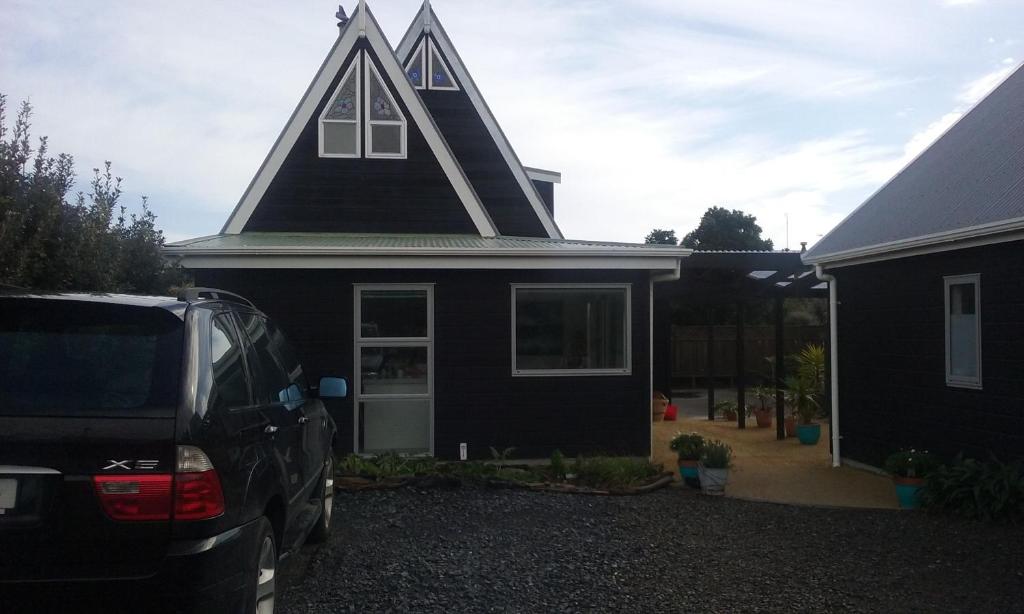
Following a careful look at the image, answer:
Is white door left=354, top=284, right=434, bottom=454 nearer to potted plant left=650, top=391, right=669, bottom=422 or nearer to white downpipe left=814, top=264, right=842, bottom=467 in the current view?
white downpipe left=814, top=264, right=842, bottom=467

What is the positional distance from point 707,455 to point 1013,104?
5917 millimetres

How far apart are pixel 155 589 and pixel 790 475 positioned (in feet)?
29.4

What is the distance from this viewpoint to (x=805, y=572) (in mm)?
6387

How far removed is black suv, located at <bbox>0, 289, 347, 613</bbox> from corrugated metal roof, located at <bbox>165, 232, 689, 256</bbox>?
19.5 ft

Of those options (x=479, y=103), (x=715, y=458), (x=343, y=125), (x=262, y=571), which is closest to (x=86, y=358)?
(x=262, y=571)

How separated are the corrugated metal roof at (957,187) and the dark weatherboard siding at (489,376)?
9.89 ft

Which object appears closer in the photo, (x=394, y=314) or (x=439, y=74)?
(x=394, y=314)

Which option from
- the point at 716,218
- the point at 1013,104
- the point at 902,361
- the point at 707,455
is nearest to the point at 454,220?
the point at 707,455

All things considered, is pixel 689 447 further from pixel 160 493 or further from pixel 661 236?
pixel 661 236

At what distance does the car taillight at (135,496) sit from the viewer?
132 inches

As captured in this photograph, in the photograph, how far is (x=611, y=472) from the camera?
9.51 meters

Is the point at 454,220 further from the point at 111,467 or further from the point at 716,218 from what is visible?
the point at 716,218

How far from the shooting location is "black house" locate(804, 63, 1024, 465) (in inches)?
332

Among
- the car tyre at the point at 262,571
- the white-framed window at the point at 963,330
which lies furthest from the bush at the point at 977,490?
the car tyre at the point at 262,571
